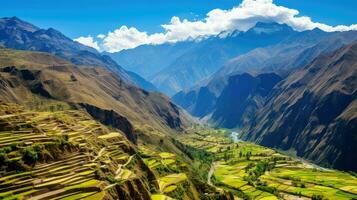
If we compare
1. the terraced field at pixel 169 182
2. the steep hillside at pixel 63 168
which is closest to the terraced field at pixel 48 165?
the steep hillside at pixel 63 168

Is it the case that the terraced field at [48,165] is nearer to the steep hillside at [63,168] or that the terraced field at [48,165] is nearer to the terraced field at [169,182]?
the steep hillside at [63,168]

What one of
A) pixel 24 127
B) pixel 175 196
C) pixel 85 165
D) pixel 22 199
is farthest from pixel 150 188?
→ pixel 22 199

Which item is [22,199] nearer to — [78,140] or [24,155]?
[24,155]

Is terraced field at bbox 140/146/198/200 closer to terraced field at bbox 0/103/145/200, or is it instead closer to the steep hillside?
the steep hillside

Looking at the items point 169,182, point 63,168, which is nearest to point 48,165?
point 63,168

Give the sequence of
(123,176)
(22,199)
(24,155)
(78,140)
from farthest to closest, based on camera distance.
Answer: (78,140) < (123,176) < (24,155) < (22,199)

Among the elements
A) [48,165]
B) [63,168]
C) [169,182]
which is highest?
[48,165]

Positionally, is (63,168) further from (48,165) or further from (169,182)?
(169,182)

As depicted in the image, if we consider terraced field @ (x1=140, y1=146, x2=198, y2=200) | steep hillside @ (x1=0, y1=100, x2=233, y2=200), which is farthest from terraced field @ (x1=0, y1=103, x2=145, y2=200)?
terraced field @ (x1=140, y1=146, x2=198, y2=200)
